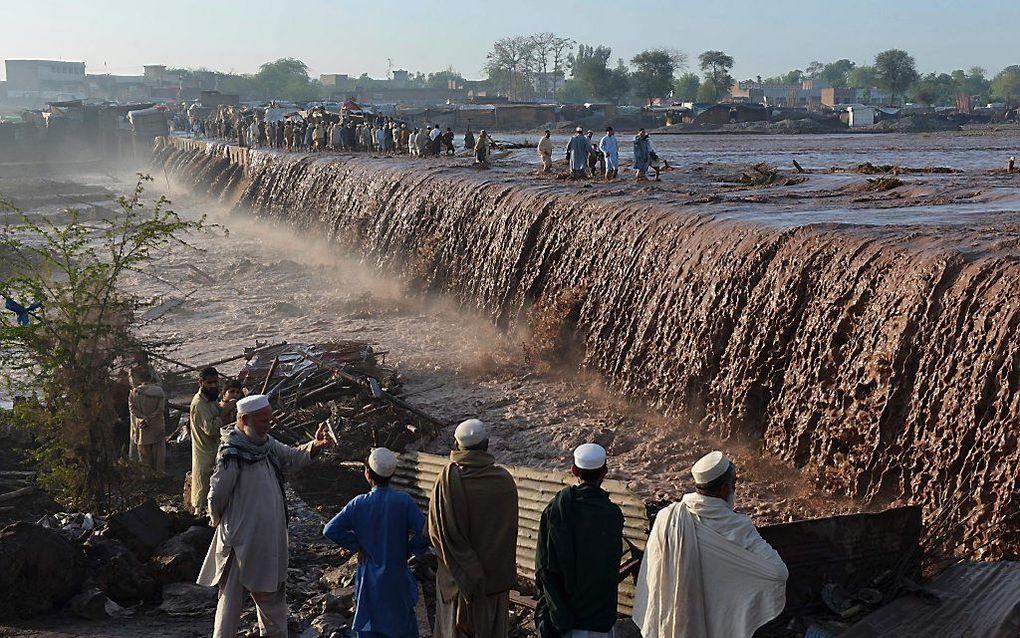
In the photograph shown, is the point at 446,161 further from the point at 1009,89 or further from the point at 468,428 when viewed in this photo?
the point at 1009,89

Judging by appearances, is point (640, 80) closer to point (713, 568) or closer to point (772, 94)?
point (772, 94)

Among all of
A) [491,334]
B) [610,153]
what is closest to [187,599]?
[491,334]

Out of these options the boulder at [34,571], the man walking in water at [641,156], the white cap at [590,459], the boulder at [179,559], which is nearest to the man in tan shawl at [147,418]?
the boulder at [179,559]

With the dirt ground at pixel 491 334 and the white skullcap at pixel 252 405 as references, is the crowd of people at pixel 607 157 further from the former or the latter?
the white skullcap at pixel 252 405

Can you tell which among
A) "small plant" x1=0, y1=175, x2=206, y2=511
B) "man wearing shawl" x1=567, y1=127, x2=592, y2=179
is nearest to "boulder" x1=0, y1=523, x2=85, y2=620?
"small plant" x1=0, y1=175, x2=206, y2=511

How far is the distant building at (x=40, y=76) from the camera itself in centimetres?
18896

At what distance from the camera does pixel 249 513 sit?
19.9 feet

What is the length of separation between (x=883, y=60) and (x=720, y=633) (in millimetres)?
102360

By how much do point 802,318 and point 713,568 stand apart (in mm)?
6451

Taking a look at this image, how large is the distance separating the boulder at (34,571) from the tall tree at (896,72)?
320 feet

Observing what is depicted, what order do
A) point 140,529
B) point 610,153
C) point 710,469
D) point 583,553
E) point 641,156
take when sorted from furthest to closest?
point 610,153, point 641,156, point 140,529, point 583,553, point 710,469

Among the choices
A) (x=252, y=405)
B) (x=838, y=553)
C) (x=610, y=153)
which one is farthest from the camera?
(x=610, y=153)

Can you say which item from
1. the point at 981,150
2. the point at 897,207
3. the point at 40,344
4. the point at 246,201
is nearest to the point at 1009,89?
the point at 981,150

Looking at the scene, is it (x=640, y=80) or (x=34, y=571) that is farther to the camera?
(x=640, y=80)
